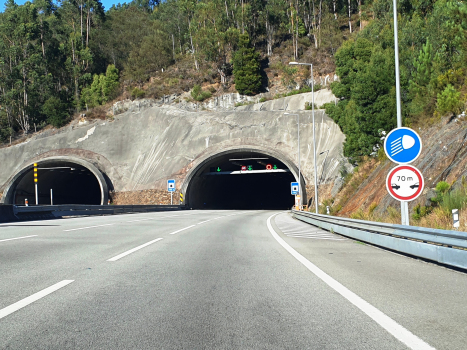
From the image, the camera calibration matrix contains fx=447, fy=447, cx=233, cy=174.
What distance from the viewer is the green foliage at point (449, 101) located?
64.3ft

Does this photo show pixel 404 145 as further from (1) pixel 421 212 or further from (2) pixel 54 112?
(2) pixel 54 112

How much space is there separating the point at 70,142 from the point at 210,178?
17.8m

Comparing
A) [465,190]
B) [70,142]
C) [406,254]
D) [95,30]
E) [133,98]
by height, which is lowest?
[406,254]

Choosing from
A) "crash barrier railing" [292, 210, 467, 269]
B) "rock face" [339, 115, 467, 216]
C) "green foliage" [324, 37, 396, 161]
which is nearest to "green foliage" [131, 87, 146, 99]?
"green foliage" [324, 37, 396, 161]

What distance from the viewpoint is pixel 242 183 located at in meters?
64.5

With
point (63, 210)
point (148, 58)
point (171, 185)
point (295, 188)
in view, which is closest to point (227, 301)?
point (63, 210)

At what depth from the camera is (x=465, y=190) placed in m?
12.4

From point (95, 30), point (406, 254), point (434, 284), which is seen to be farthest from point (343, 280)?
point (95, 30)

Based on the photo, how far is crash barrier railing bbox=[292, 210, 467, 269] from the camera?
288 inches

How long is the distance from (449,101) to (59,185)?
5094 cm

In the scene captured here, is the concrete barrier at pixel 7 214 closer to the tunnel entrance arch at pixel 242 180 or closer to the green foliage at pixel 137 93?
the tunnel entrance arch at pixel 242 180

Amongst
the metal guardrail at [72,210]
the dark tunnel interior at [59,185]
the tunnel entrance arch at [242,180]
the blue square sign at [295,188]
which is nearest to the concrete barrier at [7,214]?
the metal guardrail at [72,210]

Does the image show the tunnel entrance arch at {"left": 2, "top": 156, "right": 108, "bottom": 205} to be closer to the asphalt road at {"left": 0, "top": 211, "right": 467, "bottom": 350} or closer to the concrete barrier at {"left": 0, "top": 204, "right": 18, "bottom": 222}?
the concrete barrier at {"left": 0, "top": 204, "right": 18, "bottom": 222}

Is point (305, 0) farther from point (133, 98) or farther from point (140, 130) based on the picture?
point (140, 130)
